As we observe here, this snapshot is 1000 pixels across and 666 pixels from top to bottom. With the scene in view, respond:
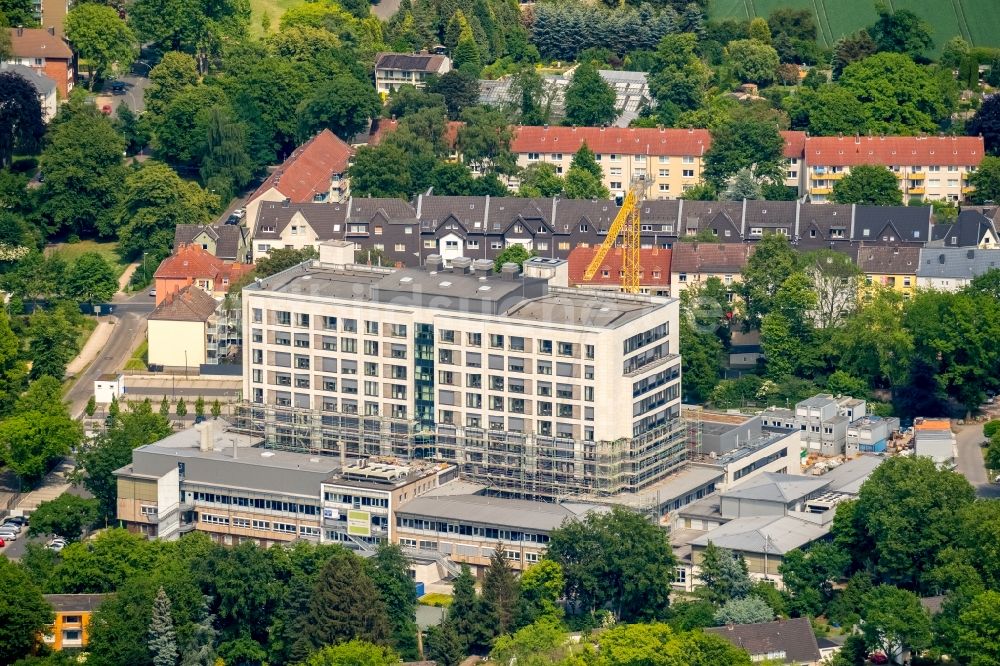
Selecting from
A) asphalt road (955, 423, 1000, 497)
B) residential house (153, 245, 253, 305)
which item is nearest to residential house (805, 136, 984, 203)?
asphalt road (955, 423, 1000, 497)

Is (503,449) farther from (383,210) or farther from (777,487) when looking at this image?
(383,210)

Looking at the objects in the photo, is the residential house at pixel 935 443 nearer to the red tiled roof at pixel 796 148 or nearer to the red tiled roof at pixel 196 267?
the red tiled roof at pixel 796 148

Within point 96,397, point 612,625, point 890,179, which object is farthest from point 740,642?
point 890,179

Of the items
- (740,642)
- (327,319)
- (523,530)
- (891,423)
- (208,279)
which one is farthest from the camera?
(208,279)

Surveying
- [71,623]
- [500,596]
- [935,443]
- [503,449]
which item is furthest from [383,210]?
[500,596]

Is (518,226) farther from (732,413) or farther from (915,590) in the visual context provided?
(915,590)

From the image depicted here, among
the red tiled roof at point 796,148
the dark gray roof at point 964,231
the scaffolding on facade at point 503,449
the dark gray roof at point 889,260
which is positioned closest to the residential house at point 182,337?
the scaffolding on facade at point 503,449
